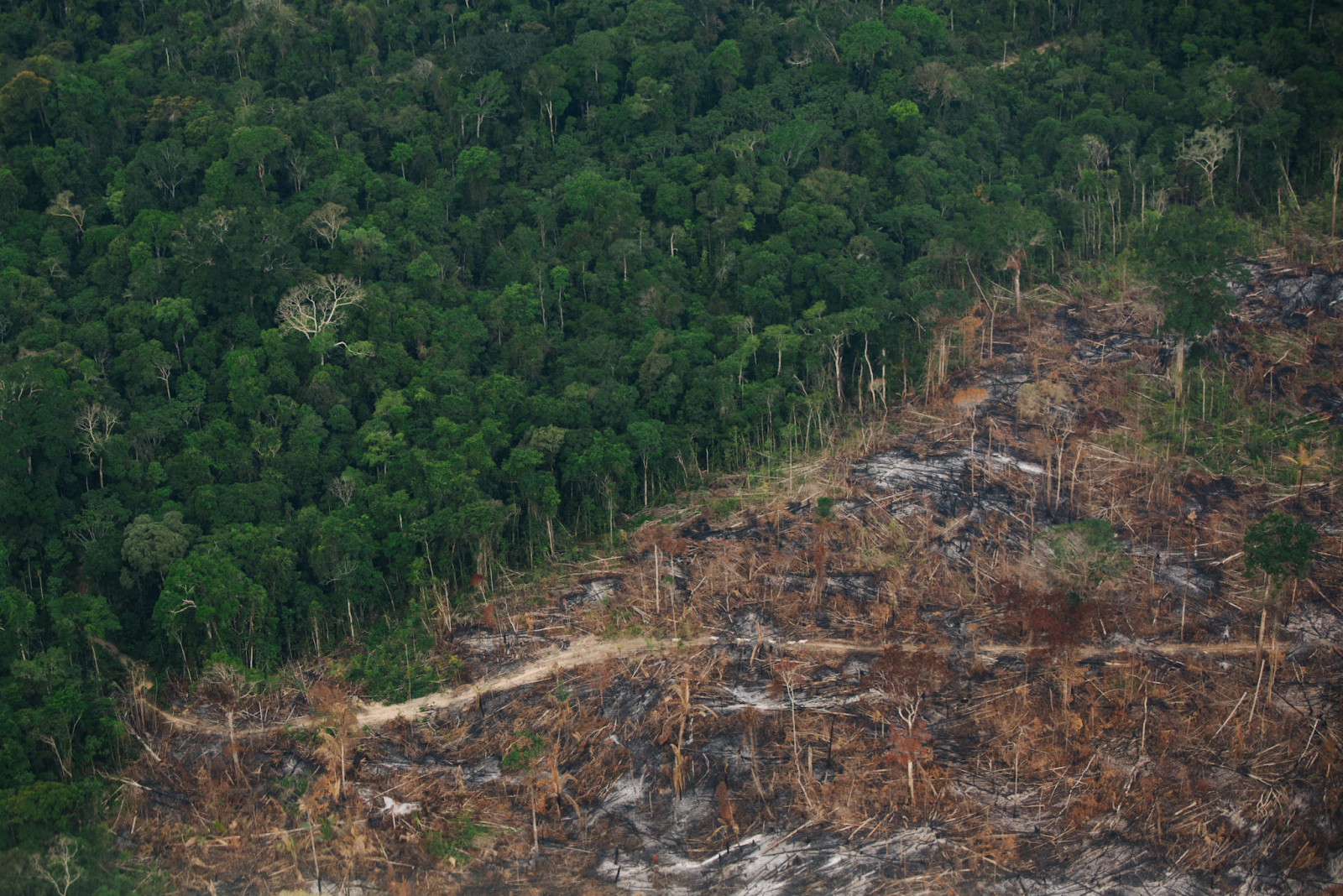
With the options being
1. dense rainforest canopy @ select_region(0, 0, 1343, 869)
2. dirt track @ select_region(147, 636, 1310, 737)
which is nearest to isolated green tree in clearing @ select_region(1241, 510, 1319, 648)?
dirt track @ select_region(147, 636, 1310, 737)

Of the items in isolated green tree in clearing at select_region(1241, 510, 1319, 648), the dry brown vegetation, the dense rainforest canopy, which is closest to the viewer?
the dry brown vegetation

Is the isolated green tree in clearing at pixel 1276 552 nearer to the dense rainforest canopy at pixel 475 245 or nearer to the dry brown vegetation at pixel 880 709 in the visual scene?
the dry brown vegetation at pixel 880 709

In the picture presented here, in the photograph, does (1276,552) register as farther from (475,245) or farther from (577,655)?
(475,245)

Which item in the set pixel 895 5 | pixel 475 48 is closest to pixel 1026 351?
pixel 895 5

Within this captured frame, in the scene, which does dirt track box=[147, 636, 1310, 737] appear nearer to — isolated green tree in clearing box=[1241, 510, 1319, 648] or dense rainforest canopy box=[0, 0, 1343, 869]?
isolated green tree in clearing box=[1241, 510, 1319, 648]

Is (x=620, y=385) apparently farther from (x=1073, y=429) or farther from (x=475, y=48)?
(x=475, y=48)

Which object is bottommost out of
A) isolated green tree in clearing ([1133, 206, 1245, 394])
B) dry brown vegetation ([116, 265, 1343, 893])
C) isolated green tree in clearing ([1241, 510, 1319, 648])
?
dry brown vegetation ([116, 265, 1343, 893])

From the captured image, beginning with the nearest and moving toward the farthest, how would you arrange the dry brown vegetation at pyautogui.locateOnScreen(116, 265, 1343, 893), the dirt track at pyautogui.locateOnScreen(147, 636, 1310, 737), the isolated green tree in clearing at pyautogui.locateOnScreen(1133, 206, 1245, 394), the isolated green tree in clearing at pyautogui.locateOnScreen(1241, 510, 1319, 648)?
the dry brown vegetation at pyautogui.locateOnScreen(116, 265, 1343, 893) → the isolated green tree in clearing at pyautogui.locateOnScreen(1241, 510, 1319, 648) → the dirt track at pyautogui.locateOnScreen(147, 636, 1310, 737) → the isolated green tree in clearing at pyautogui.locateOnScreen(1133, 206, 1245, 394)
